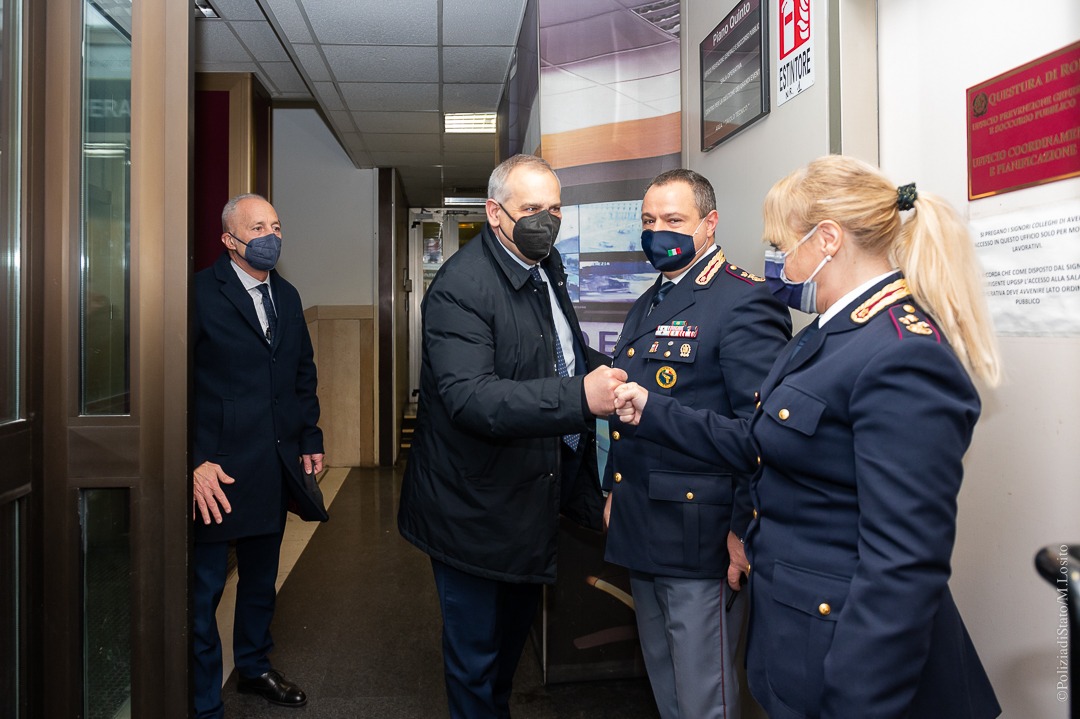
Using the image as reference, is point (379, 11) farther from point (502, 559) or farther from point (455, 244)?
point (455, 244)

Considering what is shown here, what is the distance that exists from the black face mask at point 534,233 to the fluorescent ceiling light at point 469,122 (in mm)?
3739

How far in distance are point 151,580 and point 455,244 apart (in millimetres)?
7335

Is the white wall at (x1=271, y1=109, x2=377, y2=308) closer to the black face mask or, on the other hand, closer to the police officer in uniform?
the black face mask

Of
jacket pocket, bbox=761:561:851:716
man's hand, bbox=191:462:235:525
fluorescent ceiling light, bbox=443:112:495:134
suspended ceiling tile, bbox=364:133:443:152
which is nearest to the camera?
jacket pocket, bbox=761:561:851:716

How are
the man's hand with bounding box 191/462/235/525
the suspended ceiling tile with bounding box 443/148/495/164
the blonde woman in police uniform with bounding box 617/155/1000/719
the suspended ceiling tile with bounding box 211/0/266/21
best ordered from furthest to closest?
the suspended ceiling tile with bounding box 443/148/495/164
the suspended ceiling tile with bounding box 211/0/266/21
the man's hand with bounding box 191/462/235/525
the blonde woman in police uniform with bounding box 617/155/1000/719

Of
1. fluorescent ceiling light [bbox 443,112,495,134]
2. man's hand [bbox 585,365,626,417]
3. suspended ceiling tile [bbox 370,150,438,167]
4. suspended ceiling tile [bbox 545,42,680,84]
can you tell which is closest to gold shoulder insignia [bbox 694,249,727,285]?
man's hand [bbox 585,365,626,417]

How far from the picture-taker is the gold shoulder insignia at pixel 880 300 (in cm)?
112

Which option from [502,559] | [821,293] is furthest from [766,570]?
[502,559]

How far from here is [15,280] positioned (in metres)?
1.49

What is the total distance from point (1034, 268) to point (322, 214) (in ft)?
20.4

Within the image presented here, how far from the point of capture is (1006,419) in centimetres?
133

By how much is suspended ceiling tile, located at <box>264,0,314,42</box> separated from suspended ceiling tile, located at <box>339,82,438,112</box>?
0.72 metres

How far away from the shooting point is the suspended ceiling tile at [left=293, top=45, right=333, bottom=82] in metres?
4.02

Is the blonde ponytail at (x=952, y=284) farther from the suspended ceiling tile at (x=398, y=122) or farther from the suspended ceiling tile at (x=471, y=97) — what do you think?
the suspended ceiling tile at (x=398, y=122)
